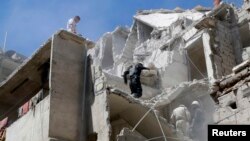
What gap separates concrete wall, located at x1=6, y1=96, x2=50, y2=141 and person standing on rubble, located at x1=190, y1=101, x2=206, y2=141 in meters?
5.29

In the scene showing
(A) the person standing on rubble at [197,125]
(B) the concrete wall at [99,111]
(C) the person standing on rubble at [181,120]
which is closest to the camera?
(B) the concrete wall at [99,111]

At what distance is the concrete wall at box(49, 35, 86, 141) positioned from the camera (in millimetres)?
10789

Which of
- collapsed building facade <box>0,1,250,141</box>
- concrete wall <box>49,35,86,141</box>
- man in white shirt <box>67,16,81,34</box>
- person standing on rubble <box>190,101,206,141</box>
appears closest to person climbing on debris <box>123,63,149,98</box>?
collapsed building facade <box>0,1,250,141</box>

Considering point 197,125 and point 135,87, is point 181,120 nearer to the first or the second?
point 197,125

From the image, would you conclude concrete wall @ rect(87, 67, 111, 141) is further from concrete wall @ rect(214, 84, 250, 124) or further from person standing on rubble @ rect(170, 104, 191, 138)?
person standing on rubble @ rect(170, 104, 191, 138)

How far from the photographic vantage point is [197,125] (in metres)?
15.7

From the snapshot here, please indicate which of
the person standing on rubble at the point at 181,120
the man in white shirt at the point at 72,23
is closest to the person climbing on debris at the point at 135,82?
the person standing on rubble at the point at 181,120

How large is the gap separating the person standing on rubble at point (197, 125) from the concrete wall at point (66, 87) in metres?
4.61

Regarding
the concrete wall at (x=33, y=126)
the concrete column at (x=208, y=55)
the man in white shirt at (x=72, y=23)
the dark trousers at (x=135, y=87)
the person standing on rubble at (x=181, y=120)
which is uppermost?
the concrete column at (x=208, y=55)

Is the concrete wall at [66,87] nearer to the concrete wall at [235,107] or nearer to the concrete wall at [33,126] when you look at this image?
the concrete wall at [33,126]

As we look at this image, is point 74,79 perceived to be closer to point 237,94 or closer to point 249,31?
point 237,94

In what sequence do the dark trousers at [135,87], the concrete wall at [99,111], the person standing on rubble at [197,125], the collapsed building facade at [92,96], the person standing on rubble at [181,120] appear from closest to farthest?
the concrete wall at [99,111] → the collapsed building facade at [92,96] → the person standing on rubble at [181,120] → the person standing on rubble at [197,125] → the dark trousers at [135,87]

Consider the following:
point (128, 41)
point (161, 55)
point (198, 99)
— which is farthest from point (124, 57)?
point (198, 99)

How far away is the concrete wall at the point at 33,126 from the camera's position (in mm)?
10781
